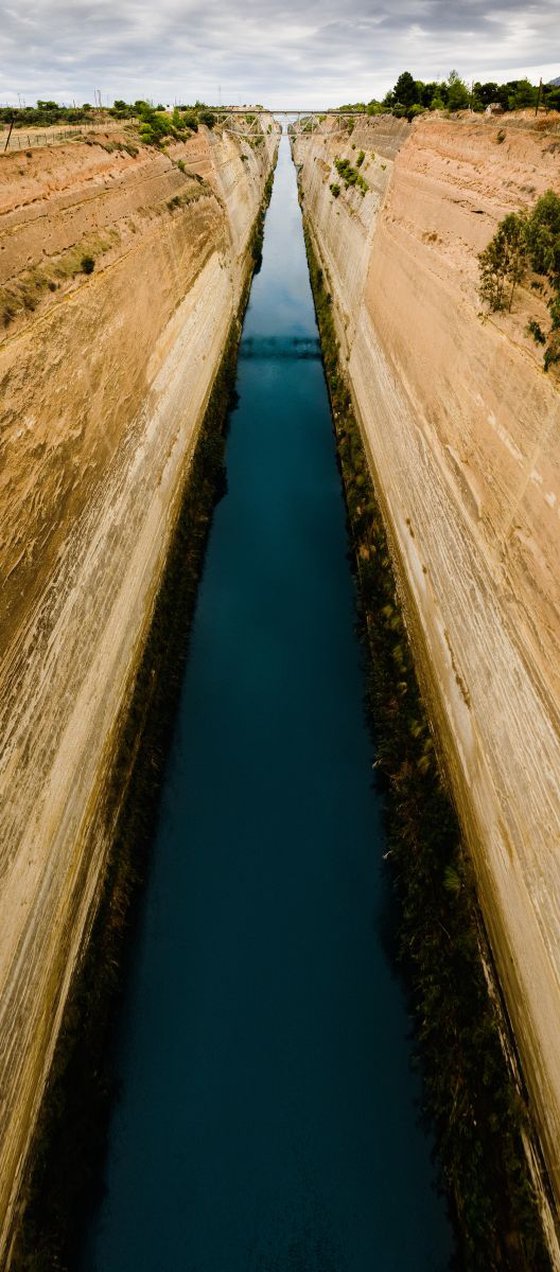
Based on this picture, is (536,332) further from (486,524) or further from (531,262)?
(486,524)

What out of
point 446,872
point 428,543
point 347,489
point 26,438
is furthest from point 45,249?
point 446,872

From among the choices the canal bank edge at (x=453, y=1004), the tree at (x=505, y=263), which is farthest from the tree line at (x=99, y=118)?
the canal bank edge at (x=453, y=1004)

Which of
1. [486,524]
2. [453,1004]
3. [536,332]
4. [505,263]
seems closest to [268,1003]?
[453,1004]

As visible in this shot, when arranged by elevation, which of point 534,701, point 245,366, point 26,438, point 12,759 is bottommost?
point 12,759

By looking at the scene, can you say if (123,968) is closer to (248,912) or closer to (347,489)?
(248,912)

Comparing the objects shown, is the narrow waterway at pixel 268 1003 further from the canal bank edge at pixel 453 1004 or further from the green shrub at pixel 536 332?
the green shrub at pixel 536 332

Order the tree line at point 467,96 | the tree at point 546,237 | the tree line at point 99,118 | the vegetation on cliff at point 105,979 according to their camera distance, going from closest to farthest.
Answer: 1. the vegetation on cliff at point 105,979
2. the tree at point 546,237
3. the tree line at point 467,96
4. the tree line at point 99,118
